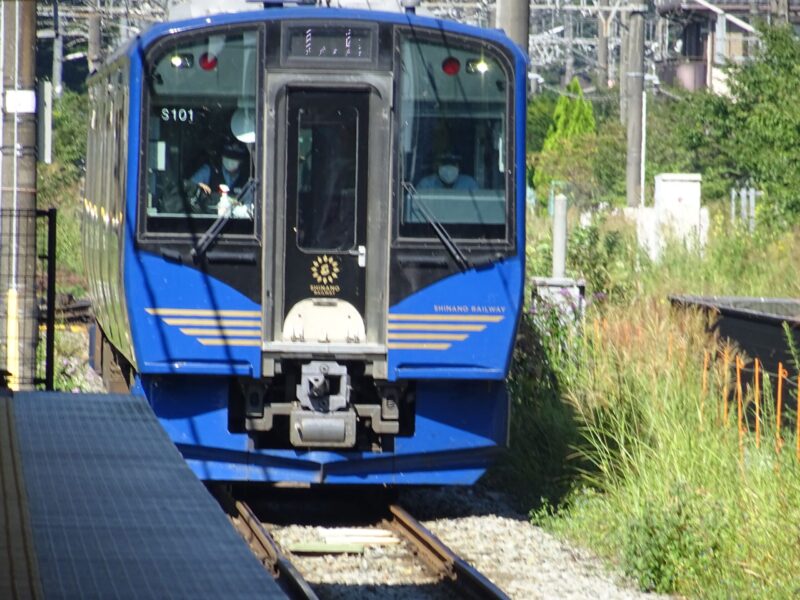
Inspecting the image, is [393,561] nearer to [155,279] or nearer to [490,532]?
[490,532]

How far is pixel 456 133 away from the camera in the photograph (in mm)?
9375

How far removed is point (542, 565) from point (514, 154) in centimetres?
246

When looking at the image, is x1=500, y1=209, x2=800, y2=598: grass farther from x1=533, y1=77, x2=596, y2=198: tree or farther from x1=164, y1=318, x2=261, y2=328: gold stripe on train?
x1=533, y1=77, x2=596, y2=198: tree

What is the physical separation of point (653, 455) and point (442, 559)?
175 centimetres

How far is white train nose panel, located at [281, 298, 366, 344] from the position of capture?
9.25 meters

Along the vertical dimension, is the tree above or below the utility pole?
above

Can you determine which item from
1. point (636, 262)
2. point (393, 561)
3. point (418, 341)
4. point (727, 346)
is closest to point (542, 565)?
point (393, 561)

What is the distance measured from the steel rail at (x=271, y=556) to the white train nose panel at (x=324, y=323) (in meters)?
1.13

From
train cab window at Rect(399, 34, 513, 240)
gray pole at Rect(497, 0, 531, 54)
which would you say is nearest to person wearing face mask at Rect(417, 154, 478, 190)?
train cab window at Rect(399, 34, 513, 240)

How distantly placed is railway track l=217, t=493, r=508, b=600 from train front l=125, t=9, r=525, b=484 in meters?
0.44

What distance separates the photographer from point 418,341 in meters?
9.17

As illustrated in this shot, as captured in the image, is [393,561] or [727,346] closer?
[393,561]

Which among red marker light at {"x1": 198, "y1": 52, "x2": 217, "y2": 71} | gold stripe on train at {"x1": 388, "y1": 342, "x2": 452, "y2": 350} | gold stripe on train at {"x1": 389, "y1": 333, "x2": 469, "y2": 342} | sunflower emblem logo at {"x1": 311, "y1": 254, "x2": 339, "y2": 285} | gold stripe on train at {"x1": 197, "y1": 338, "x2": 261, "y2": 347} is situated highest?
red marker light at {"x1": 198, "y1": 52, "x2": 217, "y2": 71}

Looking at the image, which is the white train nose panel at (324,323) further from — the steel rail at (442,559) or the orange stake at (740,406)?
the orange stake at (740,406)
